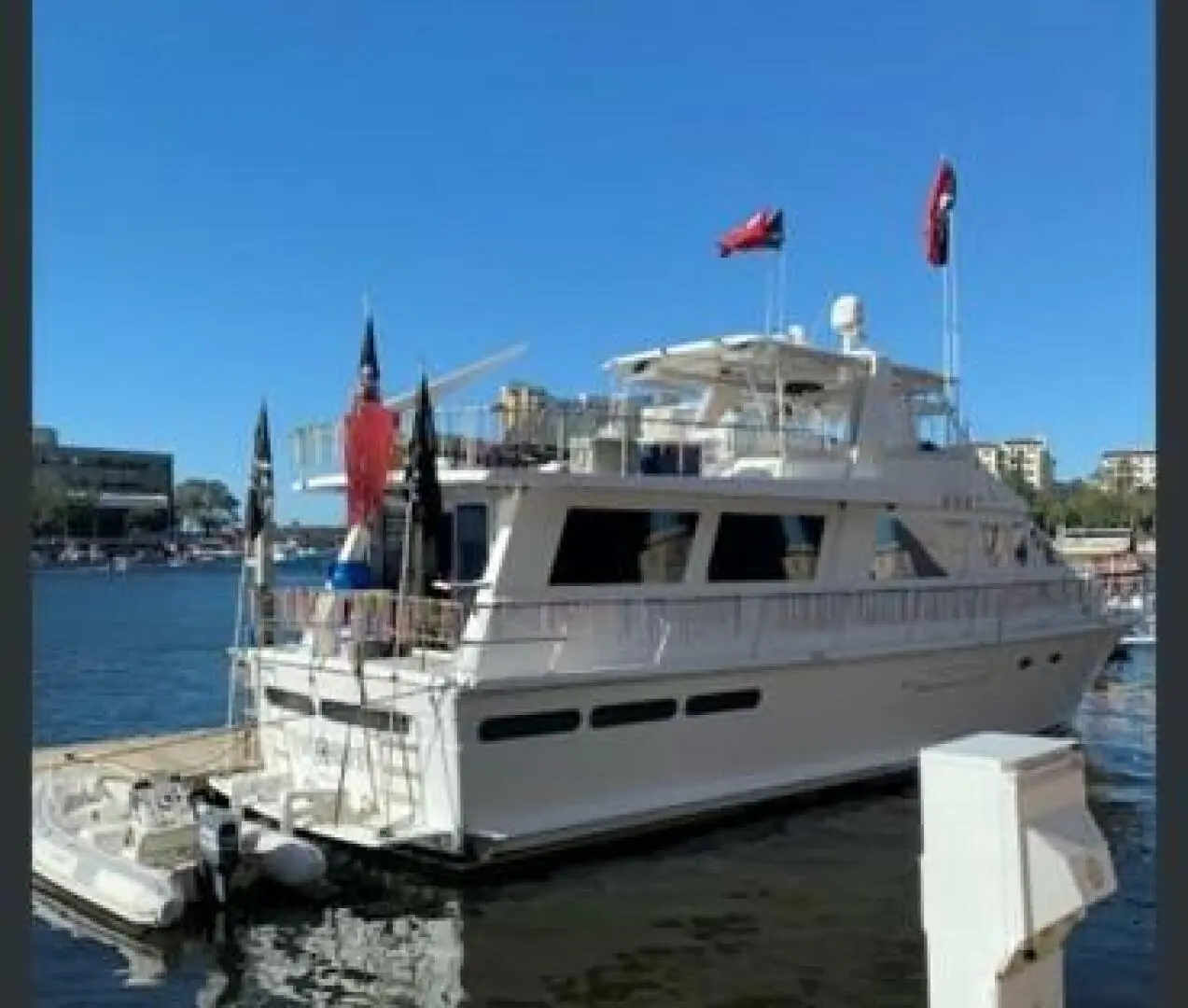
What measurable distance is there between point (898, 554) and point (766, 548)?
7.71ft

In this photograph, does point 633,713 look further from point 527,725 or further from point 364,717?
point 364,717

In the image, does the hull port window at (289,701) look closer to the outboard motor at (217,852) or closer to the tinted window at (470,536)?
the tinted window at (470,536)

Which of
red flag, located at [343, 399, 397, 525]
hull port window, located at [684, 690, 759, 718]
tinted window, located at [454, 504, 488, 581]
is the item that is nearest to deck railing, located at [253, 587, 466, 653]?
tinted window, located at [454, 504, 488, 581]

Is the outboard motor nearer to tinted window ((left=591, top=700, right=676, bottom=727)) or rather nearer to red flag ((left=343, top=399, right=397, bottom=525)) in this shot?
tinted window ((left=591, top=700, right=676, bottom=727))

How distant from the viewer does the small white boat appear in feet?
30.2

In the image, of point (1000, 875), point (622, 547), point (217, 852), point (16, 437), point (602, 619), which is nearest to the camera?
point (16, 437)

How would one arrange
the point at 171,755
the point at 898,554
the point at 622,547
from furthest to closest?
the point at 898,554 < the point at 171,755 < the point at 622,547

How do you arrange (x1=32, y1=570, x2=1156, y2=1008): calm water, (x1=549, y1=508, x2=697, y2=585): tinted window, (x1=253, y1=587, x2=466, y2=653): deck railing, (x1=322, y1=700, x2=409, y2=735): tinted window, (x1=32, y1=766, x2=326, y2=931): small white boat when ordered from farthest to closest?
1. (x1=549, y1=508, x2=697, y2=585): tinted window
2. (x1=253, y1=587, x2=466, y2=653): deck railing
3. (x1=322, y1=700, x2=409, y2=735): tinted window
4. (x1=32, y1=766, x2=326, y2=931): small white boat
5. (x1=32, y1=570, x2=1156, y2=1008): calm water

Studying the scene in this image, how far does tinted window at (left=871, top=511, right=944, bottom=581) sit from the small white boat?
7.29 meters

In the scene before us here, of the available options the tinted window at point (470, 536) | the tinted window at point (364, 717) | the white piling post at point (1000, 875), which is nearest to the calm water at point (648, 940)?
the tinted window at point (364, 717)

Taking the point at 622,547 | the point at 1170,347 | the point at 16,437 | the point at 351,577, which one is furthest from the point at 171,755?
the point at 1170,347

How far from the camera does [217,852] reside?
9336 mm

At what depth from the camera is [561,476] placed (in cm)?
1079

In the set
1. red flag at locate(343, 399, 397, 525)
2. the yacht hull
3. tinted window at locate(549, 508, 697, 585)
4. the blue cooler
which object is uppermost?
red flag at locate(343, 399, 397, 525)
